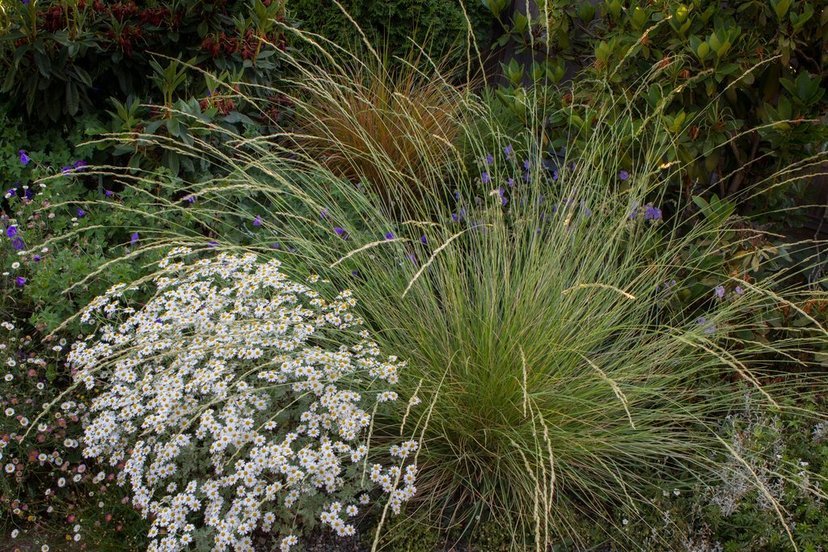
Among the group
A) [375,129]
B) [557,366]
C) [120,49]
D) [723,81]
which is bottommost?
[557,366]

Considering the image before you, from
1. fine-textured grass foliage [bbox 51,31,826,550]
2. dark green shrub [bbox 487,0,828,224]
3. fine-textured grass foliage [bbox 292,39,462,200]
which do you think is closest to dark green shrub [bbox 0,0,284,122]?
fine-textured grass foliage [bbox 292,39,462,200]

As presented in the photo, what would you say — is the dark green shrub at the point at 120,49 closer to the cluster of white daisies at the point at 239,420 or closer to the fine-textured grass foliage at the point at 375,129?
the fine-textured grass foliage at the point at 375,129

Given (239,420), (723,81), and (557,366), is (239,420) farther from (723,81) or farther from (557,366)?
(723,81)

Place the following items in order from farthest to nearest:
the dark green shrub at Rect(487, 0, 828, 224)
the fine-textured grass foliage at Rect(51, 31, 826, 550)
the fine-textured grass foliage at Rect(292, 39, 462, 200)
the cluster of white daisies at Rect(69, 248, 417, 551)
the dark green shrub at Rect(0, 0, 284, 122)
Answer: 1. the fine-textured grass foliage at Rect(292, 39, 462, 200)
2. the dark green shrub at Rect(0, 0, 284, 122)
3. the dark green shrub at Rect(487, 0, 828, 224)
4. the fine-textured grass foliage at Rect(51, 31, 826, 550)
5. the cluster of white daisies at Rect(69, 248, 417, 551)

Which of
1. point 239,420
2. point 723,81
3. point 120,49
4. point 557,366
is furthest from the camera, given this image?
point 120,49

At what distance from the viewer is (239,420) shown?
2.35 m

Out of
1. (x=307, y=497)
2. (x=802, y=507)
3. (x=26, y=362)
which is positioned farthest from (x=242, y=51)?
(x=802, y=507)

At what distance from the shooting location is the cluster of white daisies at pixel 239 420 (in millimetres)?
2275

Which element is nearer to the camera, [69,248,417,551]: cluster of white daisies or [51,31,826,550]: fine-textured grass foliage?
[69,248,417,551]: cluster of white daisies

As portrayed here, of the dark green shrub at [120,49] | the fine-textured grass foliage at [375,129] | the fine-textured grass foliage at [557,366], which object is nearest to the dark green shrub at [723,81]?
the fine-textured grass foliage at [557,366]

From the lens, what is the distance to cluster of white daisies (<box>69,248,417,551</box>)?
2.28 metres

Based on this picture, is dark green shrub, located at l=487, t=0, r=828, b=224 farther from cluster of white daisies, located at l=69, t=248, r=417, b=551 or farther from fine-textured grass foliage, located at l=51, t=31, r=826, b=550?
cluster of white daisies, located at l=69, t=248, r=417, b=551

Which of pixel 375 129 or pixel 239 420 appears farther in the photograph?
pixel 375 129

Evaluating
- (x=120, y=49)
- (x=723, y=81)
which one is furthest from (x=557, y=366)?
(x=120, y=49)
